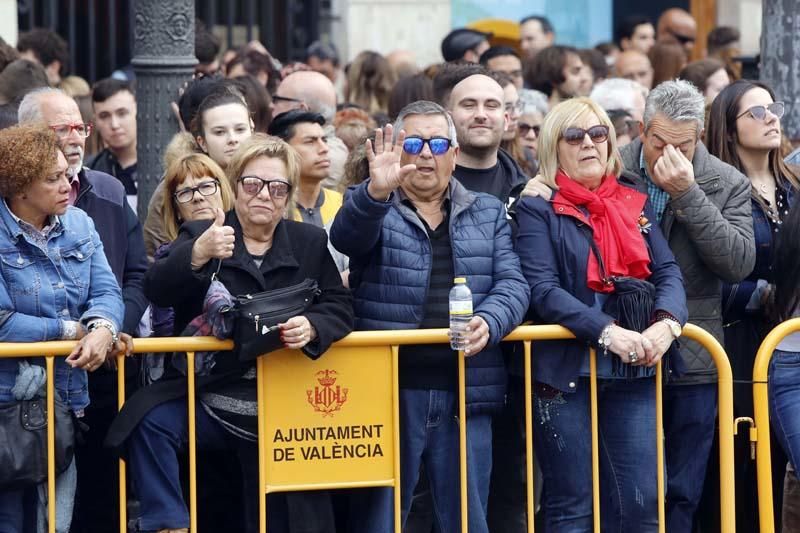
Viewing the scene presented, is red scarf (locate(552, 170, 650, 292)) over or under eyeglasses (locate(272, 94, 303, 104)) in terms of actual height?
under

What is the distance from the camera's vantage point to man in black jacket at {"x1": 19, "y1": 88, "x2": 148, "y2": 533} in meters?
6.23

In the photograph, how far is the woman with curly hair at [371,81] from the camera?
10773 mm

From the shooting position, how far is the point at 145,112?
275 inches

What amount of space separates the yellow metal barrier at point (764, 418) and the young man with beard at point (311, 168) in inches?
77.6

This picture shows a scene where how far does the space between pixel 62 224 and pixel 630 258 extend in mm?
2164

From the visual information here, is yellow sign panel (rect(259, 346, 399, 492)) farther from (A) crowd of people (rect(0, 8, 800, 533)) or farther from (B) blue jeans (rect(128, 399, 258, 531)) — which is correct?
(B) blue jeans (rect(128, 399, 258, 531))

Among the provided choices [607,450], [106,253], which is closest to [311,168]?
[106,253]

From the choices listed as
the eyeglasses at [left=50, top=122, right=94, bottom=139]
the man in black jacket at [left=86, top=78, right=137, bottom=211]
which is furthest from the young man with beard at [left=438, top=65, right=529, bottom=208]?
the man in black jacket at [left=86, top=78, right=137, bottom=211]

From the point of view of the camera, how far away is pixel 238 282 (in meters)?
5.76

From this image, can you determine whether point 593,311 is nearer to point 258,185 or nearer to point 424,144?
point 424,144

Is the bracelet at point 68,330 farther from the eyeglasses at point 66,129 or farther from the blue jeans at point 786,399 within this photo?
the blue jeans at point 786,399

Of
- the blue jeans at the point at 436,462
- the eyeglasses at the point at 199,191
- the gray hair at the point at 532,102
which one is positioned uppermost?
the gray hair at the point at 532,102

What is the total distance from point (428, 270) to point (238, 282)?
0.73 meters

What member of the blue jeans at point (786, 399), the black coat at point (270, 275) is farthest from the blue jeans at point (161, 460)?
the blue jeans at point (786, 399)
